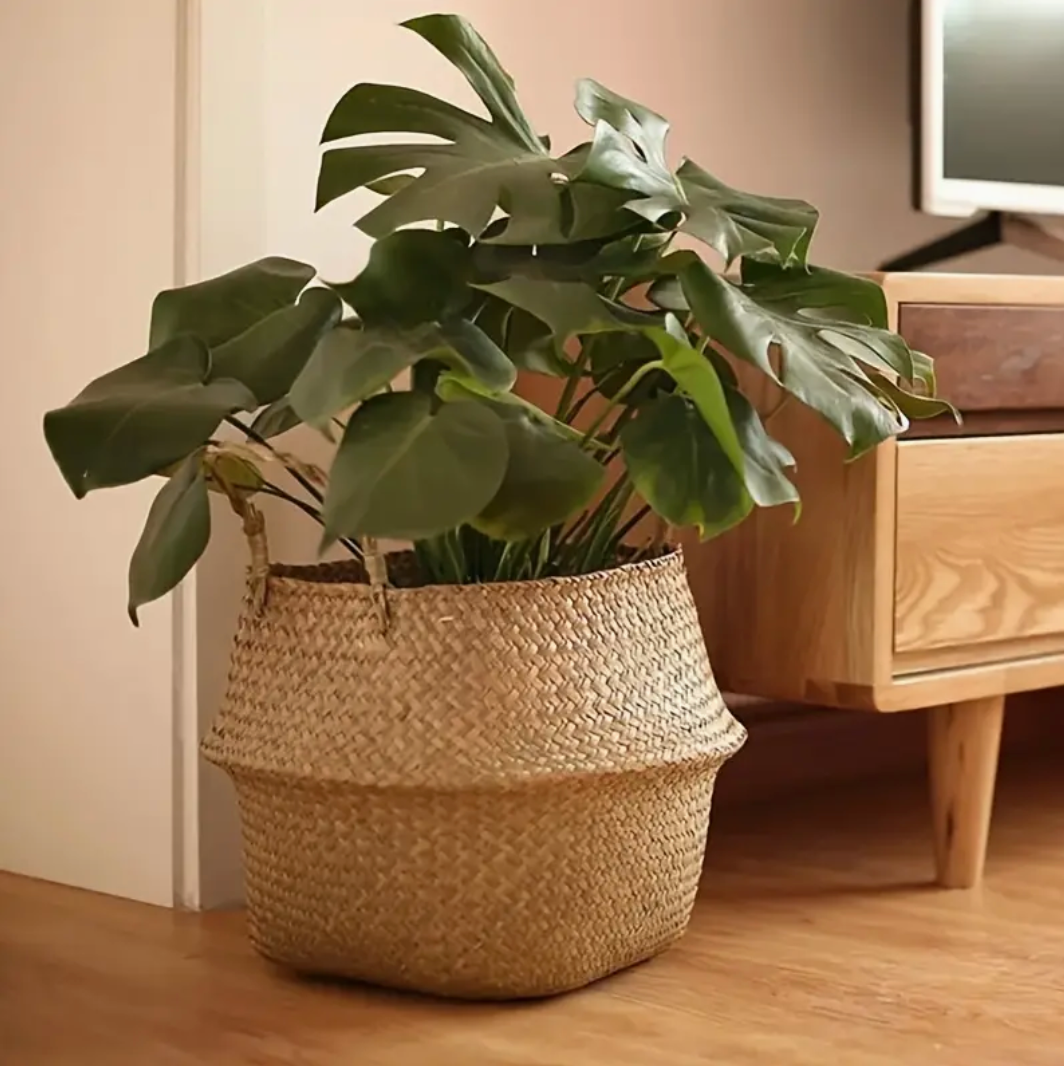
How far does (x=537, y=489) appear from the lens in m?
1.11

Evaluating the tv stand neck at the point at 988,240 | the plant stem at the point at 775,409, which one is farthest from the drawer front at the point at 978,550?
the tv stand neck at the point at 988,240

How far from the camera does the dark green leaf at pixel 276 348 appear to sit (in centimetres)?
120

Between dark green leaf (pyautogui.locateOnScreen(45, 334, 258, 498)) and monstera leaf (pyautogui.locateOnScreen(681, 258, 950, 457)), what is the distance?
1.06 feet

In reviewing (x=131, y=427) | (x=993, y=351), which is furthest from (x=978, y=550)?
(x=131, y=427)

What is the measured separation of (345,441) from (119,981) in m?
0.52

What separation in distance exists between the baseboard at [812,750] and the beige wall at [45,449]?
2.32ft

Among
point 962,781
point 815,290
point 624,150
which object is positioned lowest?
point 962,781

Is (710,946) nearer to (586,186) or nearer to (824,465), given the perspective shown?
(824,465)

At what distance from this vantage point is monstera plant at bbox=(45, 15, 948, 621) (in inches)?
42.6

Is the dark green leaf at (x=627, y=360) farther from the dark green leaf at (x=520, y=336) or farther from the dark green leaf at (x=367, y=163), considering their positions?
the dark green leaf at (x=367, y=163)

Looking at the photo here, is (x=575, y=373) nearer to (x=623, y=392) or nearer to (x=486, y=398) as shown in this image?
(x=623, y=392)

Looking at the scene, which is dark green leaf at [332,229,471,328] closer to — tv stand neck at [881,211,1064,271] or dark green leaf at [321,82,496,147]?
dark green leaf at [321,82,496,147]

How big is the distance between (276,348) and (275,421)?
0.10m

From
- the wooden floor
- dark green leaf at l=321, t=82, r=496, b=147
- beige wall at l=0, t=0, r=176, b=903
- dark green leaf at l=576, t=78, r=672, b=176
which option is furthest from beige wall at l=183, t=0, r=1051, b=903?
dark green leaf at l=576, t=78, r=672, b=176
